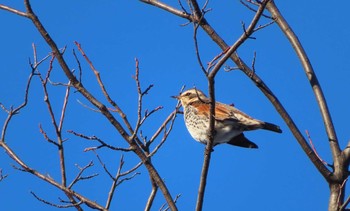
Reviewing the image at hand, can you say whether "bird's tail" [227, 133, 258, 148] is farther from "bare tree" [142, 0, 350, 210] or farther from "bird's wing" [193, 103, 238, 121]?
"bare tree" [142, 0, 350, 210]

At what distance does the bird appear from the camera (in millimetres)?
7902

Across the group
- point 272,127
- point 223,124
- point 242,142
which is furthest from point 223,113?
point 242,142

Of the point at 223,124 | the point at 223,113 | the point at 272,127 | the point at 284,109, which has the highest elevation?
the point at 223,113

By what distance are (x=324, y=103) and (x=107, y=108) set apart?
7.77 ft

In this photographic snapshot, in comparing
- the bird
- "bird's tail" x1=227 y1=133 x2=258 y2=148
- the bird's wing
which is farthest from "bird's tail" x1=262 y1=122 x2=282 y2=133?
"bird's tail" x1=227 y1=133 x2=258 y2=148

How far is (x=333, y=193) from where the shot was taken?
5328mm

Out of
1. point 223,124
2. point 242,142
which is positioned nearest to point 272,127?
point 223,124

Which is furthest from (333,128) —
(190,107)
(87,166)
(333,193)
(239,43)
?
(190,107)

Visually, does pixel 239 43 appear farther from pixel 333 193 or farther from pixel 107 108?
pixel 333 193

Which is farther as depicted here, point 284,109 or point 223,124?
point 223,124

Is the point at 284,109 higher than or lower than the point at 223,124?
lower

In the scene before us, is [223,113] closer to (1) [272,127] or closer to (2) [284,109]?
(1) [272,127]

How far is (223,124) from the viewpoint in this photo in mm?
8008

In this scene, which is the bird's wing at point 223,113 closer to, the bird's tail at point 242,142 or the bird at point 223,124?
the bird at point 223,124
